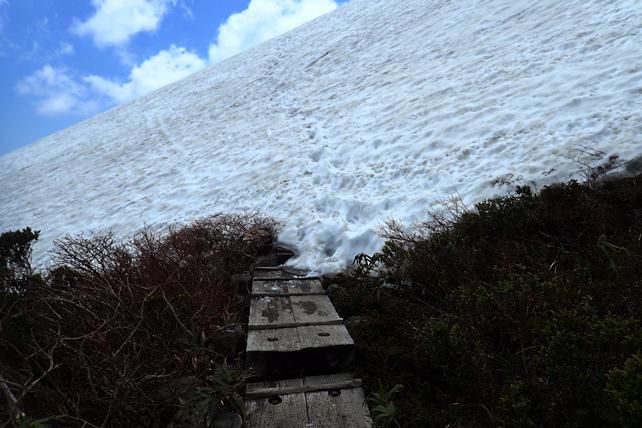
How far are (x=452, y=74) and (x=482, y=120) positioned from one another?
3.15m

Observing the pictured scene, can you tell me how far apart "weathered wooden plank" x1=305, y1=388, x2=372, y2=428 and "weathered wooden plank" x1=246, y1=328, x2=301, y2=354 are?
0.44 metres

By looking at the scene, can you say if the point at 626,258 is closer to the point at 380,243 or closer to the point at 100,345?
the point at 380,243

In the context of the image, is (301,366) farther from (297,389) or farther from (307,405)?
(307,405)

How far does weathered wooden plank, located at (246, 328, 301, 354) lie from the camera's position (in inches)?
116

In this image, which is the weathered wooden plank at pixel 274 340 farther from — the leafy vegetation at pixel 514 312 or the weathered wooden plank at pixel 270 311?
the leafy vegetation at pixel 514 312

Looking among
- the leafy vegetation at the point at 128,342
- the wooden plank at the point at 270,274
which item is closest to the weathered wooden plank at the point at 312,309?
the leafy vegetation at the point at 128,342

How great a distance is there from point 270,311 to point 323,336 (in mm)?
763

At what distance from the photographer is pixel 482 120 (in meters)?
7.20

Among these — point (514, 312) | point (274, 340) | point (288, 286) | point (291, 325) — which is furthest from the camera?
point (288, 286)

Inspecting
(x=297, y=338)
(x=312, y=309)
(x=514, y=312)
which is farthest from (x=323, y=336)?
(x=514, y=312)

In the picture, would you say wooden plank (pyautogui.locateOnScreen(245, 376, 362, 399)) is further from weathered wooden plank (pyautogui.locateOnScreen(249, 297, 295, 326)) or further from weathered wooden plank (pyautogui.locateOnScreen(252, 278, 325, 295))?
weathered wooden plank (pyautogui.locateOnScreen(252, 278, 325, 295))

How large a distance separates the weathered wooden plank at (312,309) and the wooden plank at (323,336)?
17 centimetres

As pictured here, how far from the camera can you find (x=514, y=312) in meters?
2.93

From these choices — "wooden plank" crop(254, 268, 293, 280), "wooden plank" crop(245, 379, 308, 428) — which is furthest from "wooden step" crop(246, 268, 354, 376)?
"wooden plank" crop(254, 268, 293, 280)
